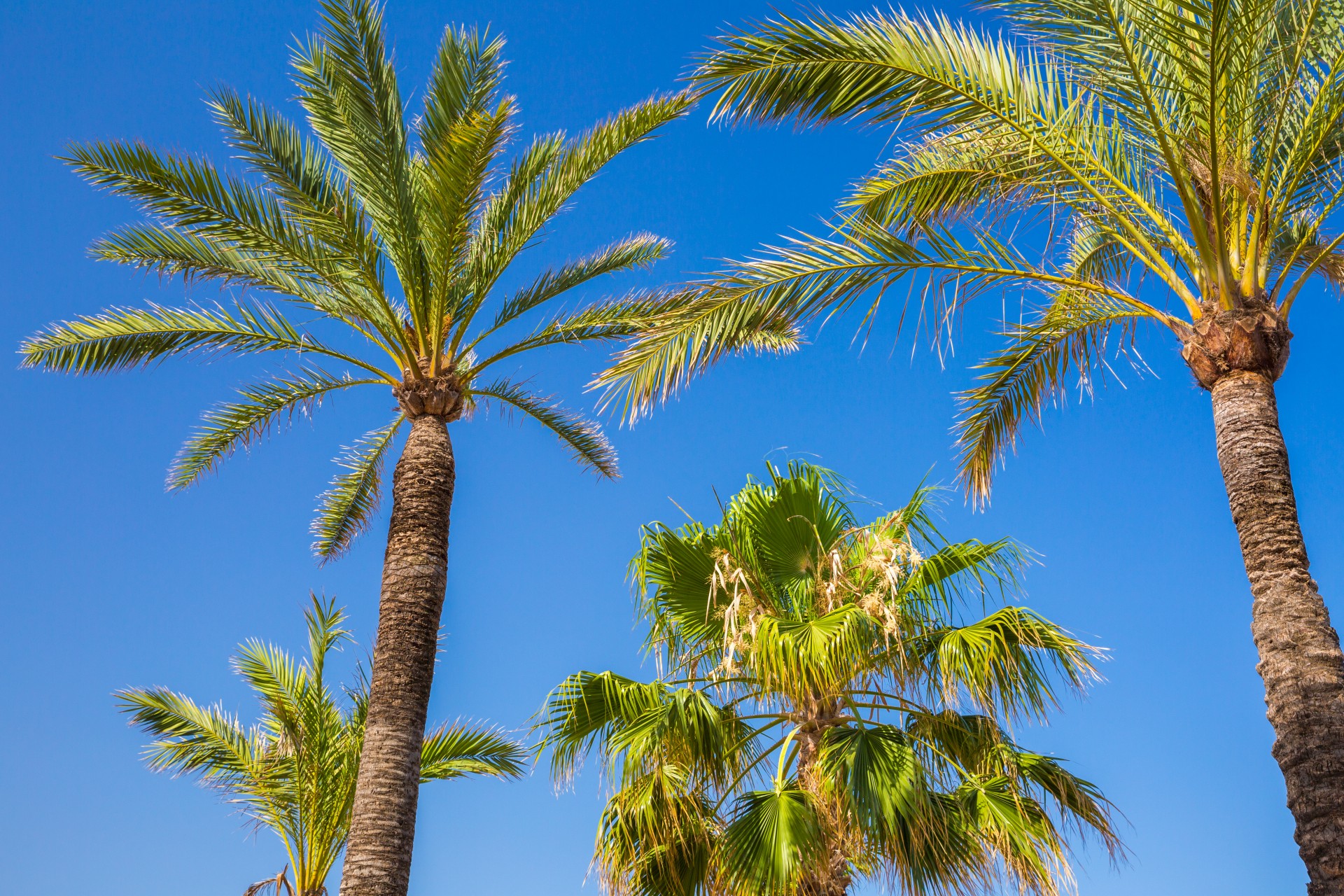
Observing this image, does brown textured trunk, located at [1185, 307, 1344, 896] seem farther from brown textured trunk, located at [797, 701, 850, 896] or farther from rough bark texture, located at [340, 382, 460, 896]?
rough bark texture, located at [340, 382, 460, 896]

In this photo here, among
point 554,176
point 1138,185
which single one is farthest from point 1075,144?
point 554,176

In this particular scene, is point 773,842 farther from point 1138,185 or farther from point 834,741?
point 1138,185

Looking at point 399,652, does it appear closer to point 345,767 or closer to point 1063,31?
point 345,767

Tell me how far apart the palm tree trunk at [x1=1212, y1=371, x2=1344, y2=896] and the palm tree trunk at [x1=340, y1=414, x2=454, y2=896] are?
6.26 metres

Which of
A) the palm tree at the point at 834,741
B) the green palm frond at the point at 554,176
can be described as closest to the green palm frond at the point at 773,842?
the palm tree at the point at 834,741

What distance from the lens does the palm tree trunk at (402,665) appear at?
9.52 metres

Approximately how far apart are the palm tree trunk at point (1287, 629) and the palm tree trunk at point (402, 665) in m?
6.26

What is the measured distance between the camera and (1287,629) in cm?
734

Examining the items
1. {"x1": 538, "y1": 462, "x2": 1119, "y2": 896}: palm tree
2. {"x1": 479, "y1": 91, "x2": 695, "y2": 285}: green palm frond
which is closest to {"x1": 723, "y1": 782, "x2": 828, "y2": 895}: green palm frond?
{"x1": 538, "y1": 462, "x2": 1119, "y2": 896}: palm tree

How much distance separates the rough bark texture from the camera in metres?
9.53

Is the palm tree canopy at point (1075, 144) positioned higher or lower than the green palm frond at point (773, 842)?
higher

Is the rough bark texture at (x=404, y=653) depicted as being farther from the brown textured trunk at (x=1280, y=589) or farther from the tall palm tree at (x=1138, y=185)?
the brown textured trunk at (x=1280, y=589)

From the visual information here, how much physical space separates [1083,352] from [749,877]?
493 centimetres

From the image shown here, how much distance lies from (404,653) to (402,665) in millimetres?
100
